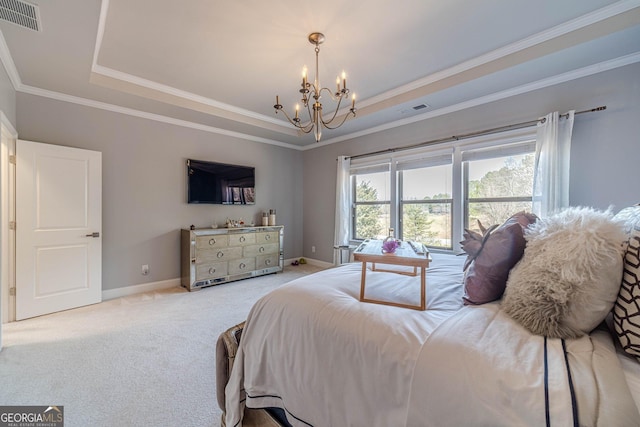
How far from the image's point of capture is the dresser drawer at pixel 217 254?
12.3ft

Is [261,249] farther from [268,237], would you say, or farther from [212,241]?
[212,241]

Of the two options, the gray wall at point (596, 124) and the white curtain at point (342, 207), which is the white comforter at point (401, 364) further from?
the white curtain at point (342, 207)

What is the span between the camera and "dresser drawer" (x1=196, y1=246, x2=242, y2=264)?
12.3 ft

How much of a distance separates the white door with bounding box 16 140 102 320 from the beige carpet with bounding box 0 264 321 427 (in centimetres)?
25

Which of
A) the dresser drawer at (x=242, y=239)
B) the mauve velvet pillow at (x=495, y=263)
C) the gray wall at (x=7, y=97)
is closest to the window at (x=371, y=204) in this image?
the dresser drawer at (x=242, y=239)

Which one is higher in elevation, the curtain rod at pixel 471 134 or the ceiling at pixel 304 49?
the ceiling at pixel 304 49

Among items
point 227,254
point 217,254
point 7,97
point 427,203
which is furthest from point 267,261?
point 7,97

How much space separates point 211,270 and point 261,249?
0.91 meters

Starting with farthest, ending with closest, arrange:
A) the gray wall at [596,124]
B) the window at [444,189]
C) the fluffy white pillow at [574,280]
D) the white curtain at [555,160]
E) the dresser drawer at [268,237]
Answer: the dresser drawer at [268,237]
the window at [444,189]
the white curtain at [555,160]
the gray wall at [596,124]
the fluffy white pillow at [574,280]

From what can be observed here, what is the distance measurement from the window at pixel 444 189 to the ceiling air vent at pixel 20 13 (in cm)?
396

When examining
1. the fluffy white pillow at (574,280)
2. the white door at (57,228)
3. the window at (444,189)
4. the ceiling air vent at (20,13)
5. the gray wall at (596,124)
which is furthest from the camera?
the window at (444,189)

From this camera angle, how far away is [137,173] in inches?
141

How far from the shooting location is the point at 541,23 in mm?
2146

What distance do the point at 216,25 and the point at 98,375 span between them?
2.93 metres
